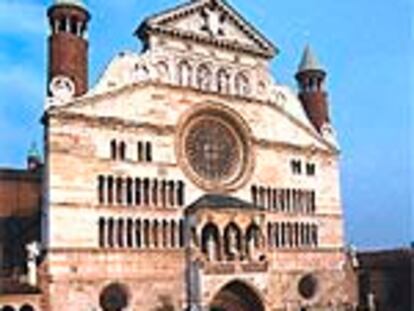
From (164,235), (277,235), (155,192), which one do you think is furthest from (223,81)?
(164,235)

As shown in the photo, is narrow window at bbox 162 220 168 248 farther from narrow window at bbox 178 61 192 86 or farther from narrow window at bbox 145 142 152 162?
narrow window at bbox 178 61 192 86

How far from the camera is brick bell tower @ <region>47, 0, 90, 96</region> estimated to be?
3494cm

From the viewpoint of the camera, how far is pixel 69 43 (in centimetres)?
3534

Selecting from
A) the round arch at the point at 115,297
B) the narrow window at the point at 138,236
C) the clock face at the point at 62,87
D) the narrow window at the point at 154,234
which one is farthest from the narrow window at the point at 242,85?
the round arch at the point at 115,297

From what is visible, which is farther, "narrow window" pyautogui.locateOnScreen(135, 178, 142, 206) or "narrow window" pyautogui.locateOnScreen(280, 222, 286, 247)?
"narrow window" pyautogui.locateOnScreen(280, 222, 286, 247)

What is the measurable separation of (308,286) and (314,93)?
1376 centimetres

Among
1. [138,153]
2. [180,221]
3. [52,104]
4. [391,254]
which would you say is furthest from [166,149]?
[391,254]

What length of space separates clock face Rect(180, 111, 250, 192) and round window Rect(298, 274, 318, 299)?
8101 millimetres

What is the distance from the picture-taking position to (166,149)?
36.4 metres

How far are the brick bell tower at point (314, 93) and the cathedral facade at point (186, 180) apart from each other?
32.8 inches

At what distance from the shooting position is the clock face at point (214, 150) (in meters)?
37.7

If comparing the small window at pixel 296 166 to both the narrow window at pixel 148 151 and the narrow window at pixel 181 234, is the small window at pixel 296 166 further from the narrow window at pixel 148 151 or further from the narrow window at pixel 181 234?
the narrow window at pixel 148 151

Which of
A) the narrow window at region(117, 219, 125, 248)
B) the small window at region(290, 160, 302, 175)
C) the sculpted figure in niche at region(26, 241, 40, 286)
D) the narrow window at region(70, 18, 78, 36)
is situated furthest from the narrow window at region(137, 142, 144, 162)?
the small window at region(290, 160, 302, 175)

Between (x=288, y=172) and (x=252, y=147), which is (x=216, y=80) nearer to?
(x=252, y=147)
